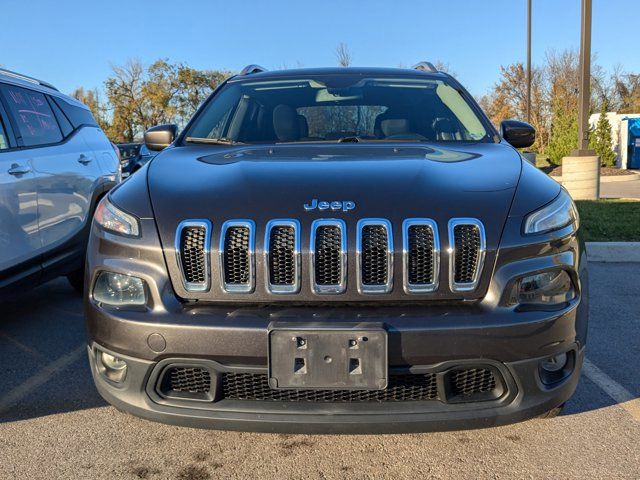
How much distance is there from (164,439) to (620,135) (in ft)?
90.7

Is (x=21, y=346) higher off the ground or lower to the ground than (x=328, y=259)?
lower

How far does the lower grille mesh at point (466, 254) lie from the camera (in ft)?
7.21

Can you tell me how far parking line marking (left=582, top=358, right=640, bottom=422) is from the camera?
300 centimetres

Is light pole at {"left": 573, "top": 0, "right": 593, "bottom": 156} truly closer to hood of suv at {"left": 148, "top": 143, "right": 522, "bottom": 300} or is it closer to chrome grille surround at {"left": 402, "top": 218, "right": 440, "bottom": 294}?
hood of suv at {"left": 148, "top": 143, "right": 522, "bottom": 300}

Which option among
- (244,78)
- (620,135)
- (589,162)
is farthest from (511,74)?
(244,78)

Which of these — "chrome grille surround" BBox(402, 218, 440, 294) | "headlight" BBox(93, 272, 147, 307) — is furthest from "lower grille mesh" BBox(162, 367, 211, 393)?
"chrome grille surround" BBox(402, 218, 440, 294)

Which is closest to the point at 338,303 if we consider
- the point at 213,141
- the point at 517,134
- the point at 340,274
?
the point at 340,274

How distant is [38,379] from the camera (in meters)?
3.44

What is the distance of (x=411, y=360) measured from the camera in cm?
209

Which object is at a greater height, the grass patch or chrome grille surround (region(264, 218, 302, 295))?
chrome grille surround (region(264, 218, 302, 295))

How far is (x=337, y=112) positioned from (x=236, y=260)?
1.85 metres

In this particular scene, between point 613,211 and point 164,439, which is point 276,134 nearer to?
point 164,439

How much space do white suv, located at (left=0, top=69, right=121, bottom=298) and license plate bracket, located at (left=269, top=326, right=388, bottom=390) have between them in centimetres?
242

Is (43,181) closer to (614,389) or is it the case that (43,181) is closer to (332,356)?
(332,356)
